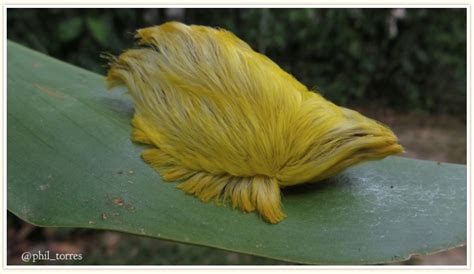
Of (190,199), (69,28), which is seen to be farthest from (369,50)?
(190,199)

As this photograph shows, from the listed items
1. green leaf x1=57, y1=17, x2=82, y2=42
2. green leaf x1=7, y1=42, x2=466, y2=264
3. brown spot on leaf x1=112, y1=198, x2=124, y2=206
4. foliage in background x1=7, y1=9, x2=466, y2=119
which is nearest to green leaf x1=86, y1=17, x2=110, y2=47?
green leaf x1=57, y1=17, x2=82, y2=42

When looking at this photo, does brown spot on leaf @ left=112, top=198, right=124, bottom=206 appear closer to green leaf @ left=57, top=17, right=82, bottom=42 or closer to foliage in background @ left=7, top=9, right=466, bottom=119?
green leaf @ left=57, top=17, right=82, bottom=42

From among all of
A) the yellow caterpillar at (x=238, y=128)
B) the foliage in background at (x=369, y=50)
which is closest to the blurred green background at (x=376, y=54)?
the foliage in background at (x=369, y=50)

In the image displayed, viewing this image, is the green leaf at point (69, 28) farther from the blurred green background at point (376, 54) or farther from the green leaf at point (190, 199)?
the green leaf at point (190, 199)

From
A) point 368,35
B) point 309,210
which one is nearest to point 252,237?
point 309,210

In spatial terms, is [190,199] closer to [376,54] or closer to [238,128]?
[238,128]

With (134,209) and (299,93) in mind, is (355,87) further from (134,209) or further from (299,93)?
(134,209)
